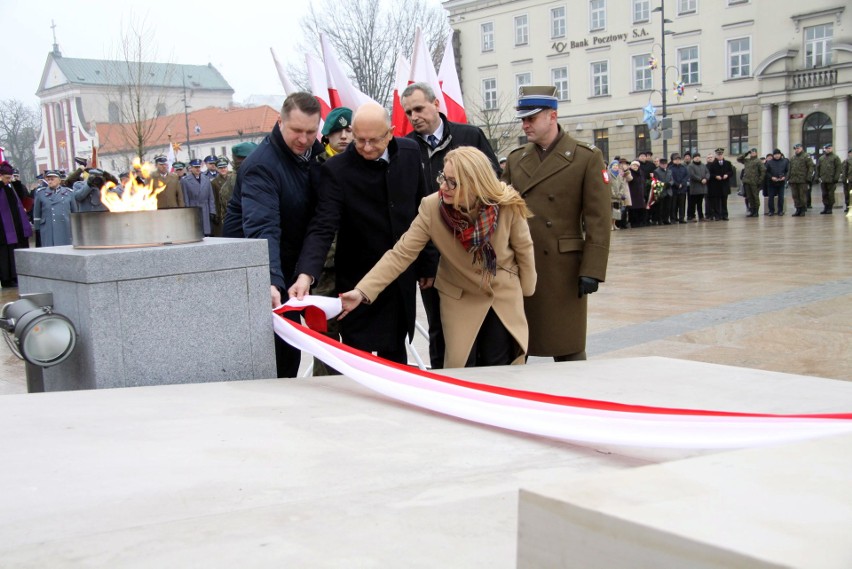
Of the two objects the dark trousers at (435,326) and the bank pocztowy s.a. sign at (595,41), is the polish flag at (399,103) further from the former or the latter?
the bank pocztowy s.a. sign at (595,41)

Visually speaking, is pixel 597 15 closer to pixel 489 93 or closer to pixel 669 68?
pixel 669 68

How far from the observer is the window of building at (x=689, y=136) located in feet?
152

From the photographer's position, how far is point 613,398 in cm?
366

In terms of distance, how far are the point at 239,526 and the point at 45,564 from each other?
47 cm

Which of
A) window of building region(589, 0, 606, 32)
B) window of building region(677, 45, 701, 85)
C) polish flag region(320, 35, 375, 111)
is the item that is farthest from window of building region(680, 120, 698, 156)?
polish flag region(320, 35, 375, 111)

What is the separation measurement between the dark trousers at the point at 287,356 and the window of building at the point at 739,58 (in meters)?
43.7

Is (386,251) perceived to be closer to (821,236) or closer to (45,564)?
(45,564)

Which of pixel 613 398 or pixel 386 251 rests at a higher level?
pixel 386 251

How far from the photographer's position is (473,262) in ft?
15.0

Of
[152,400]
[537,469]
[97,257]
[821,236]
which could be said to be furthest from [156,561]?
[821,236]

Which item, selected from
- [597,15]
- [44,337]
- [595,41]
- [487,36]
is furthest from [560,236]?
[487,36]

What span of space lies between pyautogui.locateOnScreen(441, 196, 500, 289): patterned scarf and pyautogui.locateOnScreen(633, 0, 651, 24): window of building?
154 ft

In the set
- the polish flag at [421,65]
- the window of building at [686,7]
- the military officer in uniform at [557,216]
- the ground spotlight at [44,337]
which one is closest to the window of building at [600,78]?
the window of building at [686,7]

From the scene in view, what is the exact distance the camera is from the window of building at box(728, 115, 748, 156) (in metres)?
44.1
